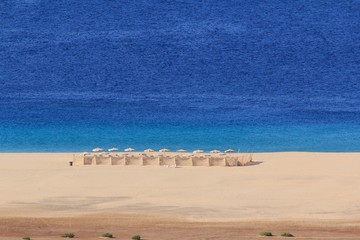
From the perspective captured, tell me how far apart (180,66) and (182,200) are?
5947 centimetres

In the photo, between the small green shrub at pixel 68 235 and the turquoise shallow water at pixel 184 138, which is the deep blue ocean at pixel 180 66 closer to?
the turquoise shallow water at pixel 184 138

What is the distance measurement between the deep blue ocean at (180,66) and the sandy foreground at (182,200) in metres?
26.2

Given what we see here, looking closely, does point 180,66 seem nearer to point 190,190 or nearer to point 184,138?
point 184,138

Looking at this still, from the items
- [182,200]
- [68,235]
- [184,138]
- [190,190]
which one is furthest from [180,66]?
[68,235]

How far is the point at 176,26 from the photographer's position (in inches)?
4134

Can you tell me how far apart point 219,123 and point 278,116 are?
18.9 ft

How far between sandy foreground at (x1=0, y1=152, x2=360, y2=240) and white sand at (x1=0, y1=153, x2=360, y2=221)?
Result: 0.12 feet

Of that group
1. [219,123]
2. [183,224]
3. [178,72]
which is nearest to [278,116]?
[219,123]

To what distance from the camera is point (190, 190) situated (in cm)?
4450

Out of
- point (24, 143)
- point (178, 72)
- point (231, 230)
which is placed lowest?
point (231, 230)

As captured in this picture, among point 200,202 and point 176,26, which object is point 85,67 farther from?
point 200,202

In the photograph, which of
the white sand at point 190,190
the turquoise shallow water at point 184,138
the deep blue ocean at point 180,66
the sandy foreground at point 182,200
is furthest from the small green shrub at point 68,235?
the deep blue ocean at point 180,66

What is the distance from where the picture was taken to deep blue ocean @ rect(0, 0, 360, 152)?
8262 centimetres

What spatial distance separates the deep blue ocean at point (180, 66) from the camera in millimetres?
82625
